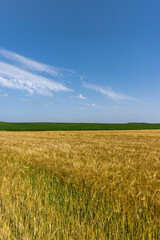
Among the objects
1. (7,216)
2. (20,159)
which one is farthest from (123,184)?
(20,159)

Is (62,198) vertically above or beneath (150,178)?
beneath

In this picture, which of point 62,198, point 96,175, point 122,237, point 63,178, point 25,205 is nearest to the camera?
point 122,237

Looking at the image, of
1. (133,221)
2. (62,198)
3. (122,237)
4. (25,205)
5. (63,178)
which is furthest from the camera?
(63,178)

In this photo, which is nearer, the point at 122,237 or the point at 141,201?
the point at 122,237

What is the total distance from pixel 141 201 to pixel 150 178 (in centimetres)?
56

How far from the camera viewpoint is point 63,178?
9.63ft

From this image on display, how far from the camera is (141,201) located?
2.04m

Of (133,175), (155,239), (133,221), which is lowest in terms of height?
(155,239)

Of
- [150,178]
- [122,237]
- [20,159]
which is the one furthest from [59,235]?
[20,159]

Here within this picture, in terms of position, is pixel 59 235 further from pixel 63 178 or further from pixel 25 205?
pixel 63 178

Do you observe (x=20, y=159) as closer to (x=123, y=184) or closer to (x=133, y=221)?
(x=123, y=184)

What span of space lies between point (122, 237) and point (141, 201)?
62 centimetres

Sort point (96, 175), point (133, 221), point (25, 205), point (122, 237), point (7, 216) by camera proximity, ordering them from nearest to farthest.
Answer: point (122, 237)
point (133, 221)
point (7, 216)
point (25, 205)
point (96, 175)

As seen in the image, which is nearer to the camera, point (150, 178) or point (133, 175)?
point (150, 178)
